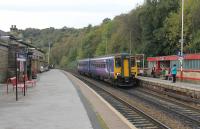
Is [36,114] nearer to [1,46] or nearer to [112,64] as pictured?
[1,46]

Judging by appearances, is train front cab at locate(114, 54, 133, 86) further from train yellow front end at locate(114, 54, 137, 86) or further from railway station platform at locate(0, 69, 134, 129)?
railway station platform at locate(0, 69, 134, 129)

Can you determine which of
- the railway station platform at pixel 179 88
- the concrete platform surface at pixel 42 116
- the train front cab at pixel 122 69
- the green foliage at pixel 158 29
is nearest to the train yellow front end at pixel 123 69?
the train front cab at pixel 122 69

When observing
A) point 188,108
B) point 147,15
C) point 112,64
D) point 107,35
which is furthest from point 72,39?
point 188,108

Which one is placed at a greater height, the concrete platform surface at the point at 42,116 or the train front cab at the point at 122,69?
the train front cab at the point at 122,69

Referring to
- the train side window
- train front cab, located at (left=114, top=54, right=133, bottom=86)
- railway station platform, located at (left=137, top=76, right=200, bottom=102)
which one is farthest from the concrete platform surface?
the train side window

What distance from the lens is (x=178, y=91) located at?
103ft

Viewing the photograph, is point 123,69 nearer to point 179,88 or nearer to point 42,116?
point 179,88

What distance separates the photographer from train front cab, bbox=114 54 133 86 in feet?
130

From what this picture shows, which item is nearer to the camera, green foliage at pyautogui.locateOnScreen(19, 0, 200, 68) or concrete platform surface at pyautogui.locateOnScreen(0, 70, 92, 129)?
concrete platform surface at pyautogui.locateOnScreen(0, 70, 92, 129)

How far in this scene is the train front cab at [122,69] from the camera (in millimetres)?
39678

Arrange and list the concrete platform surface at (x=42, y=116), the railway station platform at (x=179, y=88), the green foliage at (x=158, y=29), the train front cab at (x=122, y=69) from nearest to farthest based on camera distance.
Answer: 1. the concrete platform surface at (x=42, y=116)
2. the railway station platform at (x=179, y=88)
3. the train front cab at (x=122, y=69)
4. the green foliage at (x=158, y=29)

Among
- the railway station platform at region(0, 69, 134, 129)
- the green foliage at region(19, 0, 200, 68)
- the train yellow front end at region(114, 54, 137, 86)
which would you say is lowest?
the railway station platform at region(0, 69, 134, 129)

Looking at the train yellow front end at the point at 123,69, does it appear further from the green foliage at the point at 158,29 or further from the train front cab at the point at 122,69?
the green foliage at the point at 158,29

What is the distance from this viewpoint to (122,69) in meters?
39.9
